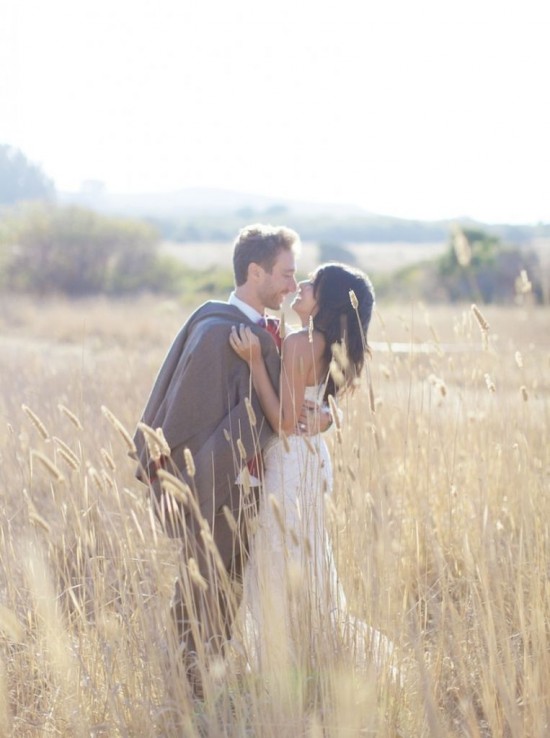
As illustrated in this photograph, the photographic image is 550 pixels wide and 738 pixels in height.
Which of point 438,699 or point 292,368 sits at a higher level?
point 292,368

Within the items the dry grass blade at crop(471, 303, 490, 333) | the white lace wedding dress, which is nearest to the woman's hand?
the white lace wedding dress

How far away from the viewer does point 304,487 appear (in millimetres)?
3123

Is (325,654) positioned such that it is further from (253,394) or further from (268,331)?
(268,331)

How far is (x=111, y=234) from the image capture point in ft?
105

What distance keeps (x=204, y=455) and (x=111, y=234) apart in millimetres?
28924

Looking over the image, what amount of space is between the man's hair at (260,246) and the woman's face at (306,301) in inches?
5.5

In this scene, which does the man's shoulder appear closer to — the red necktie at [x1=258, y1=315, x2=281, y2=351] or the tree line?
the red necktie at [x1=258, y1=315, x2=281, y2=351]

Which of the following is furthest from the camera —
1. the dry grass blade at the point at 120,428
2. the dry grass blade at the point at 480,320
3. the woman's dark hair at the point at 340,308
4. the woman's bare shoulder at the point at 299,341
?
the woman's dark hair at the point at 340,308

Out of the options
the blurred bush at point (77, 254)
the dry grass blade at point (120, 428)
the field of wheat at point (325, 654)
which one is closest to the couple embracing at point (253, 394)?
the field of wheat at point (325, 654)

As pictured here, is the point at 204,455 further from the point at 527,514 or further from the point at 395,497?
the point at 395,497

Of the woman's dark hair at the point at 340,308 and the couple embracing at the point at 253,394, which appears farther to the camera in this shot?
the woman's dark hair at the point at 340,308

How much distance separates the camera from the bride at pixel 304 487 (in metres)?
2.93

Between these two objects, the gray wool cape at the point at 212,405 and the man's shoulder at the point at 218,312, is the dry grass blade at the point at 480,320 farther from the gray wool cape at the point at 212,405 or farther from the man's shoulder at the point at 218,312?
the man's shoulder at the point at 218,312

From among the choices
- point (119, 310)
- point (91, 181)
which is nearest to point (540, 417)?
point (119, 310)
